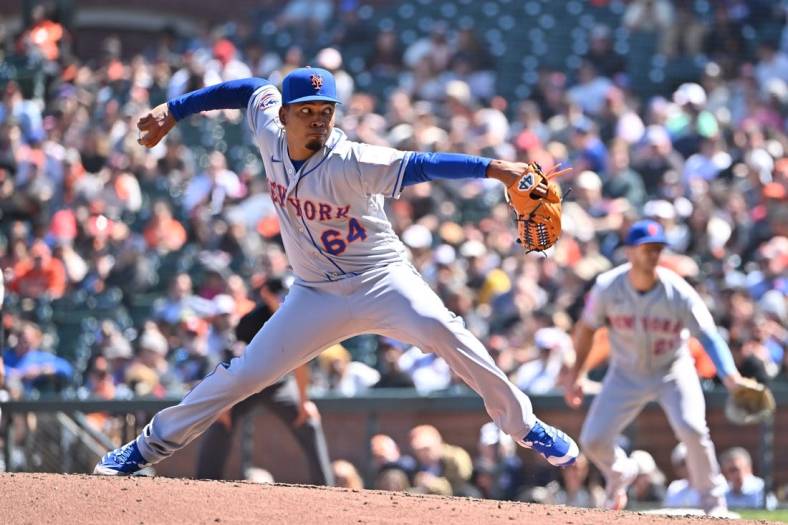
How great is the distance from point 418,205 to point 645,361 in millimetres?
5531

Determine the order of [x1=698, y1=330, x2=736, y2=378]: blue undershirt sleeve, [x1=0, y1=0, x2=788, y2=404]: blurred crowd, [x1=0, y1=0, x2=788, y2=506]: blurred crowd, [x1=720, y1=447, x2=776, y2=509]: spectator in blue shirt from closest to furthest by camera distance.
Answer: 1. [x1=698, y1=330, x2=736, y2=378]: blue undershirt sleeve
2. [x1=720, y1=447, x2=776, y2=509]: spectator in blue shirt
3. [x1=0, y1=0, x2=788, y2=506]: blurred crowd
4. [x1=0, y1=0, x2=788, y2=404]: blurred crowd

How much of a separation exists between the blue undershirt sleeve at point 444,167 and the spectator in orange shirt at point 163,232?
8251 mm

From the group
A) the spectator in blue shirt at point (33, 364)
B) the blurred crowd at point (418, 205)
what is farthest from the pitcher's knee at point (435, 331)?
the spectator in blue shirt at point (33, 364)

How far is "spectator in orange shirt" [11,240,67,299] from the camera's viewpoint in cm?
1357

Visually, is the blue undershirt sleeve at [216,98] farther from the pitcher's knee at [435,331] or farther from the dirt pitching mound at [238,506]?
the dirt pitching mound at [238,506]

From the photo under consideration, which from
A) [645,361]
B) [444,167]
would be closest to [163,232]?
[645,361]

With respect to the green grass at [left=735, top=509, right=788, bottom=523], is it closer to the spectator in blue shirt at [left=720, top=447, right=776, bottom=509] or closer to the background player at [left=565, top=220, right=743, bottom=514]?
the spectator in blue shirt at [left=720, top=447, right=776, bottom=509]

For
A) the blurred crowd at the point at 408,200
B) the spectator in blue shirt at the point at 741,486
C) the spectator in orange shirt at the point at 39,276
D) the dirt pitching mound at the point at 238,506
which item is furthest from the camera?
the spectator in orange shirt at the point at 39,276

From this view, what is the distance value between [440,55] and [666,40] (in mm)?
2637

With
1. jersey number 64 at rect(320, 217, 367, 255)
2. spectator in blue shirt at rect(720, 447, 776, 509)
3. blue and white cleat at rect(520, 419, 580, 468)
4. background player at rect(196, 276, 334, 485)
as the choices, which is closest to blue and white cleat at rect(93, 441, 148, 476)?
jersey number 64 at rect(320, 217, 367, 255)

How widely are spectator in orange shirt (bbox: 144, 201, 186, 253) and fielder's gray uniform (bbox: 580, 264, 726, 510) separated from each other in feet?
20.9

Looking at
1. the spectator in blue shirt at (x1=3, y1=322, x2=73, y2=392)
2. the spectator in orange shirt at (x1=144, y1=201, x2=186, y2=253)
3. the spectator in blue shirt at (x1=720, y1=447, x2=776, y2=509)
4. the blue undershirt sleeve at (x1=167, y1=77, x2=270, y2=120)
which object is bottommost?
the spectator in blue shirt at (x1=720, y1=447, x2=776, y2=509)

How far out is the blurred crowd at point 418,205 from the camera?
11414 millimetres

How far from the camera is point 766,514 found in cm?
948
